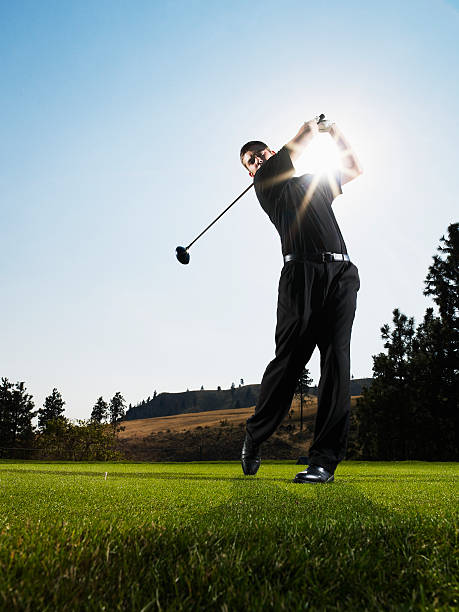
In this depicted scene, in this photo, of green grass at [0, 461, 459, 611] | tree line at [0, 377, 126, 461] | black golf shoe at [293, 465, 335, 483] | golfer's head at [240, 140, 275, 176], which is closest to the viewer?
green grass at [0, 461, 459, 611]

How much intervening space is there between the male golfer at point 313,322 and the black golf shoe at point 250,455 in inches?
1.2

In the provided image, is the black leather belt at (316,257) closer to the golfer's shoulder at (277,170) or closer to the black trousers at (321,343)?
the black trousers at (321,343)

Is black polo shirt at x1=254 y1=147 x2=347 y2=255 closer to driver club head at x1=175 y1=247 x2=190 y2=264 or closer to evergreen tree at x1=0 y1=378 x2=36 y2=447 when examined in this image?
driver club head at x1=175 y1=247 x2=190 y2=264

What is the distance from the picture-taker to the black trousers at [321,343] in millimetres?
4398

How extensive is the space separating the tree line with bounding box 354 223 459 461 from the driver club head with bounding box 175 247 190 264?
3683cm

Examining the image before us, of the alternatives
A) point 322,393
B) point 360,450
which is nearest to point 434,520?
point 322,393

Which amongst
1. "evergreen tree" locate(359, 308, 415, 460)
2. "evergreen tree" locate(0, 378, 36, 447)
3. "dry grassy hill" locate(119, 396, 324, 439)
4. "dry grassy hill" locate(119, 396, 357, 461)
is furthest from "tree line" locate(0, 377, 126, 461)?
"dry grassy hill" locate(119, 396, 324, 439)

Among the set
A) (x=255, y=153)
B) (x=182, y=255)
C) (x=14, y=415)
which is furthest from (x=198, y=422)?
(x=255, y=153)

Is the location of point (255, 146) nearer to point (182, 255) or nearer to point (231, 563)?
point (182, 255)

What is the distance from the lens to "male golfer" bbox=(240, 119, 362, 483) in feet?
14.5

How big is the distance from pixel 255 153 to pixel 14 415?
7676cm

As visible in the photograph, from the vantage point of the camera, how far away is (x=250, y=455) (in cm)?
484

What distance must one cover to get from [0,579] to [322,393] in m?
3.69

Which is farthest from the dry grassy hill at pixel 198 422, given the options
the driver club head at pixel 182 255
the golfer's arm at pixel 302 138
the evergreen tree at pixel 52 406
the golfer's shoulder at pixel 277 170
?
the golfer's arm at pixel 302 138
